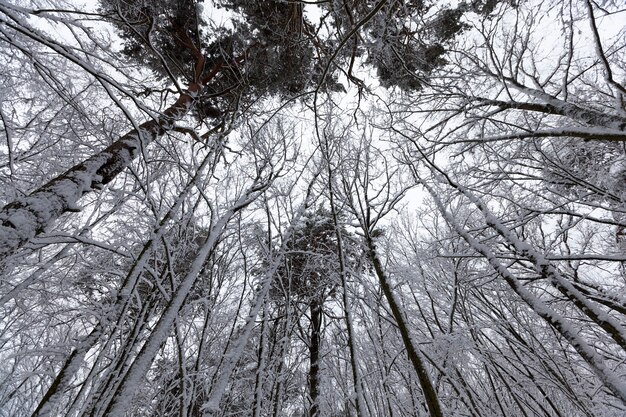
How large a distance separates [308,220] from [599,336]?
6.49 m

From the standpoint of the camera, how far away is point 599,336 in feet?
17.3

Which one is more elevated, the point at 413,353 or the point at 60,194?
the point at 60,194

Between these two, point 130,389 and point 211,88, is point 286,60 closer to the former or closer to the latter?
point 211,88

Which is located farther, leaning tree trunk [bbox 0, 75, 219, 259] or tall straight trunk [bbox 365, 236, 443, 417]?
tall straight trunk [bbox 365, 236, 443, 417]

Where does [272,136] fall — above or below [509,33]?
above

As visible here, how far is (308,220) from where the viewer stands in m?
8.44

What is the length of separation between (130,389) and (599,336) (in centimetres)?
730

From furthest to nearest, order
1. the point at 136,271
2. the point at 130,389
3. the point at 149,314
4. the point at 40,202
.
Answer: the point at 149,314 < the point at 136,271 < the point at 40,202 < the point at 130,389

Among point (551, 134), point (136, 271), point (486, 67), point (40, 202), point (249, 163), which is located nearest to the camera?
point (40, 202)

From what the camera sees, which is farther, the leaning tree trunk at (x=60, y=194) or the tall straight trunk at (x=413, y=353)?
the tall straight trunk at (x=413, y=353)

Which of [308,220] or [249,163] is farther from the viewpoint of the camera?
[308,220]

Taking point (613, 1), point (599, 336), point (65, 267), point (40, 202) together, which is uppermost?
point (613, 1)

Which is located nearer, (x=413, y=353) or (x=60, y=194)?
(x=60, y=194)

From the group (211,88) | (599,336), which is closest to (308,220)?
(211,88)
